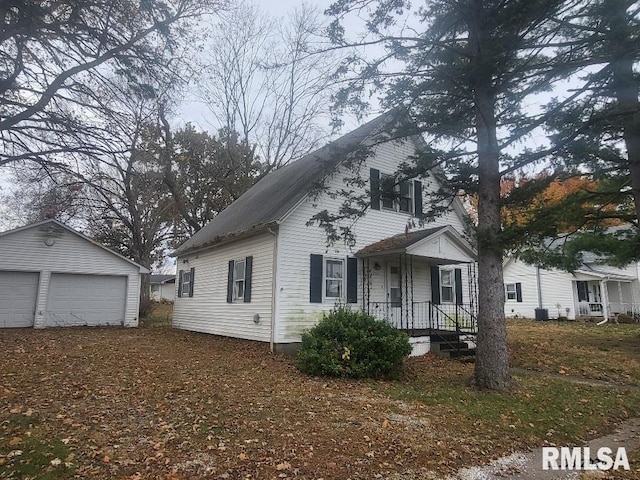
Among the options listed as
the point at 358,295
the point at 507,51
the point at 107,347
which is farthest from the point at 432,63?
the point at 107,347

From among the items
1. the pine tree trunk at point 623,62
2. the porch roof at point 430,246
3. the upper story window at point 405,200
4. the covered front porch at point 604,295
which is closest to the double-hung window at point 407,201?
the upper story window at point 405,200

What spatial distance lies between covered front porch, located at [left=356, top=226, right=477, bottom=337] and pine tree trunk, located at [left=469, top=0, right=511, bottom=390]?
3.55 meters

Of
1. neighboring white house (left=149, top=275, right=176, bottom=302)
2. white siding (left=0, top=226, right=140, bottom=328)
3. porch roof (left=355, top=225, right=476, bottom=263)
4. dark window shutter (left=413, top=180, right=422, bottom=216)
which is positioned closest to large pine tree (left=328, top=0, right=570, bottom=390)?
porch roof (left=355, top=225, right=476, bottom=263)

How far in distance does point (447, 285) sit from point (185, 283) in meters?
10.7

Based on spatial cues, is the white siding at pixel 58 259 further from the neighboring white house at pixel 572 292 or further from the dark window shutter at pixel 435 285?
the neighboring white house at pixel 572 292

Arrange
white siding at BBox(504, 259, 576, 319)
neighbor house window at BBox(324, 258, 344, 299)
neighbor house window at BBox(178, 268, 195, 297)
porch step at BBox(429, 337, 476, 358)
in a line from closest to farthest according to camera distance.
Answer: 1. porch step at BBox(429, 337, 476, 358)
2. neighbor house window at BBox(324, 258, 344, 299)
3. neighbor house window at BBox(178, 268, 195, 297)
4. white siding at BBox(504, 259, 576, 319)

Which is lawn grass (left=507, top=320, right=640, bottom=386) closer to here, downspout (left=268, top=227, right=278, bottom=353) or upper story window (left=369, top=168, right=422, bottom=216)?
upper story window (left=369, top=168, right=422, bottom=216)

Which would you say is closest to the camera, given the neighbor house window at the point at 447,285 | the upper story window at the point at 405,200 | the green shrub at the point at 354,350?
the green shrub at the point at 354,350

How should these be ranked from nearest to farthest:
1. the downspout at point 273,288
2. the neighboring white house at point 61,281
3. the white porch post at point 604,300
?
1. the downspout at point 273,288
2. the neighboring white house at point 61,281
3. the white porch post at point 604,300

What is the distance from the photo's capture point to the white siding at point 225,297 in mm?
11898

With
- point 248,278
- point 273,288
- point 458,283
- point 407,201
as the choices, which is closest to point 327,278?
point 273,288

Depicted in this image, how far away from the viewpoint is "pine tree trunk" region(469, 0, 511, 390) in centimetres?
752

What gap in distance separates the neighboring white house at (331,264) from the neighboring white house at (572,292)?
1226 centimetres

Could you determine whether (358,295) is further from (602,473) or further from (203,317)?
(602,473)
